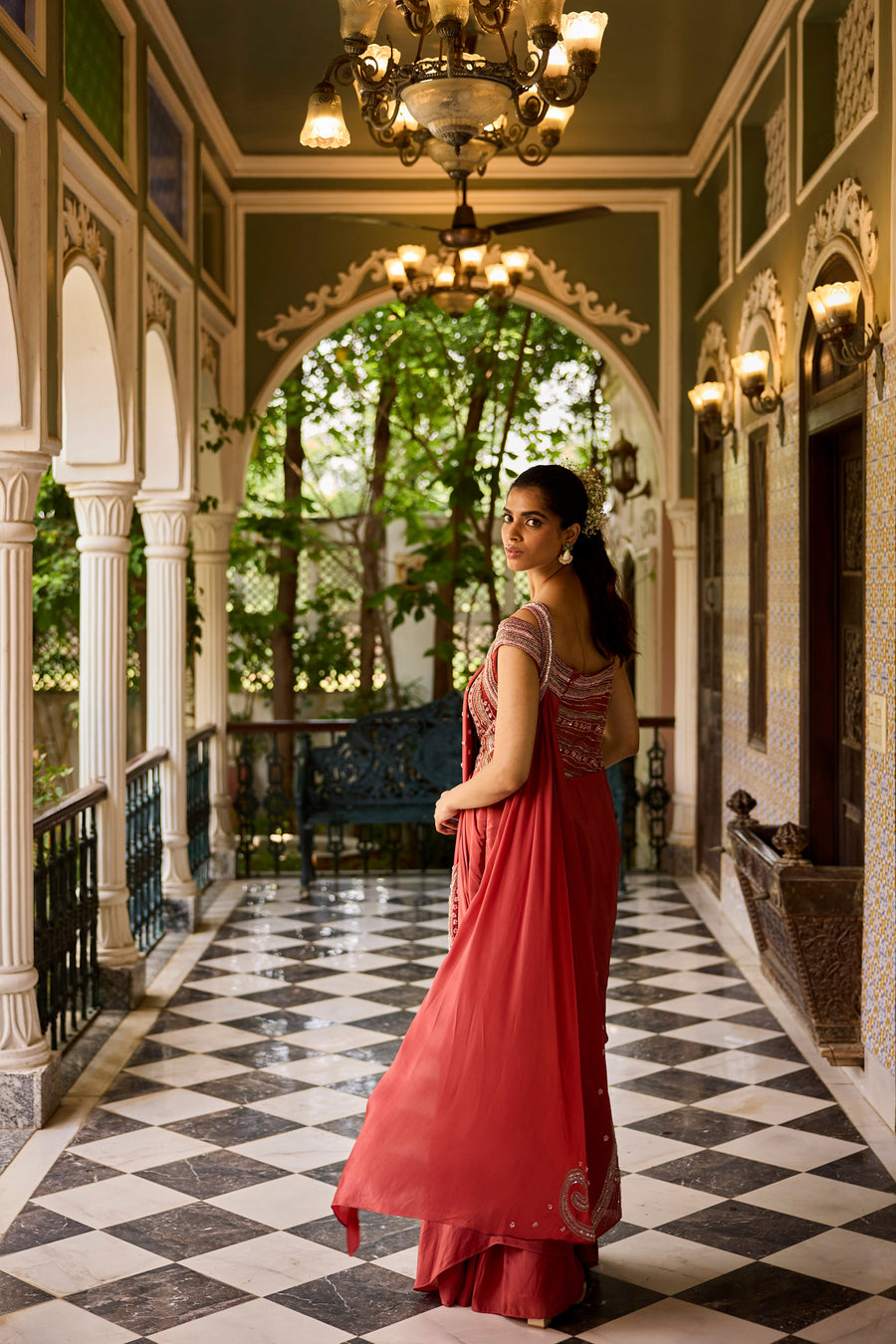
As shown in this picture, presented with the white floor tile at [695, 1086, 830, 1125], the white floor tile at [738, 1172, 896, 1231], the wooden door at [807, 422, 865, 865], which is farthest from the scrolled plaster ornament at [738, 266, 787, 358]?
the white floor tile at [738, 1172, 896, 1231]

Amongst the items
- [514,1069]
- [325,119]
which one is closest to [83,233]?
[325,119]

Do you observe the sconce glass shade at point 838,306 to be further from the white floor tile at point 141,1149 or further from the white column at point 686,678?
the white column at point 686,678

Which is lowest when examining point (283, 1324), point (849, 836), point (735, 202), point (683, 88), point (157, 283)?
point (283, 1324)

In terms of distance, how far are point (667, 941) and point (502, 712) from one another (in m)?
4.33

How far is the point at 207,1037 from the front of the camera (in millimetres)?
5457

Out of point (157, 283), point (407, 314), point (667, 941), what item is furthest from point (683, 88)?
point (667, 941)

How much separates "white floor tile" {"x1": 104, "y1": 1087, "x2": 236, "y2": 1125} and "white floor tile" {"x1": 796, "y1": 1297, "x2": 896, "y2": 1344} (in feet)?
7.13

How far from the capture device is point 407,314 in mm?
10820

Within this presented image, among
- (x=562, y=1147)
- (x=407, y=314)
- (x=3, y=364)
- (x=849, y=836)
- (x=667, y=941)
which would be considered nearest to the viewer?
(x=562, y=1147)

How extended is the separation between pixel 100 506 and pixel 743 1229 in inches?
151

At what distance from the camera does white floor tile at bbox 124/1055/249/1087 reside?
194 inches

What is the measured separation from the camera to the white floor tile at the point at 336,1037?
211 inches

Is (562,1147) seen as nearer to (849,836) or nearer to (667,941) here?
(849,836)

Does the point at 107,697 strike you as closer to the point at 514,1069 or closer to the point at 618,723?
the point at 618,723
